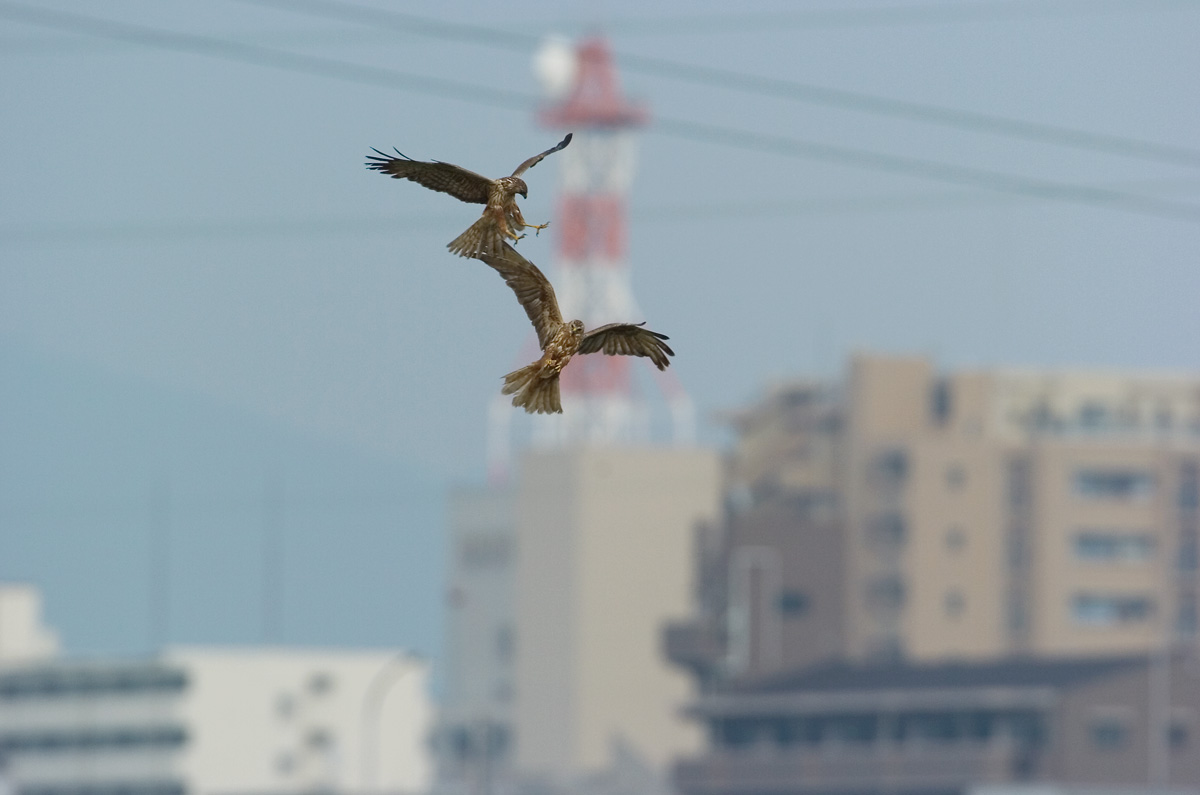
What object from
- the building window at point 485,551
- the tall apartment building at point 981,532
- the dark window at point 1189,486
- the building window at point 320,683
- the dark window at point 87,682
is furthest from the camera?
the building window at point 485,551

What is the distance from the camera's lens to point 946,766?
4161 inches

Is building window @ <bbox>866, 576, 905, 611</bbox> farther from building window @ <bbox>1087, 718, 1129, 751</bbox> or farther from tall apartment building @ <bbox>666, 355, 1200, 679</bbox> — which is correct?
building window @ <bbox>1087, 718, 1129, 751</bbox>

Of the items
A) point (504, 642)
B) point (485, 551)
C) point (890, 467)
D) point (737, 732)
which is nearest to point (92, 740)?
point (504, 642)

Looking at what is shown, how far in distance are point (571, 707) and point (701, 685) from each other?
27.6m

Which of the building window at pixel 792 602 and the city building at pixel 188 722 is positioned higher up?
the building window at pixel 792 602

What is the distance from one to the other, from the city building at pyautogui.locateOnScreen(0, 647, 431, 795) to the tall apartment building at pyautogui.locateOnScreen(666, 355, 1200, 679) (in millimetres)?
26330

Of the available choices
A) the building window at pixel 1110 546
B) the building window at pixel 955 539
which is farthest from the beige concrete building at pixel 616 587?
the building window at pixel 1110 546

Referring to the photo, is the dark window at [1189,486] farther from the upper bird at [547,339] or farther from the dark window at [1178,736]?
the upper bird at [547,339]

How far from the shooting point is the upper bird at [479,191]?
1031 cm

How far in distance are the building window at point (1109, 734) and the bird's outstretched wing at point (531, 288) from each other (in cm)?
9840

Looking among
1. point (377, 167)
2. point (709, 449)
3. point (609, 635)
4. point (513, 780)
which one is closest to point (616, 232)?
point (709, 449)

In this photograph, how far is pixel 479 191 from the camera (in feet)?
34.7

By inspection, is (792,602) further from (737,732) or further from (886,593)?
(737,732)

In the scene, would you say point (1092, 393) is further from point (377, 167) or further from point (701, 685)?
point (377, 167)
